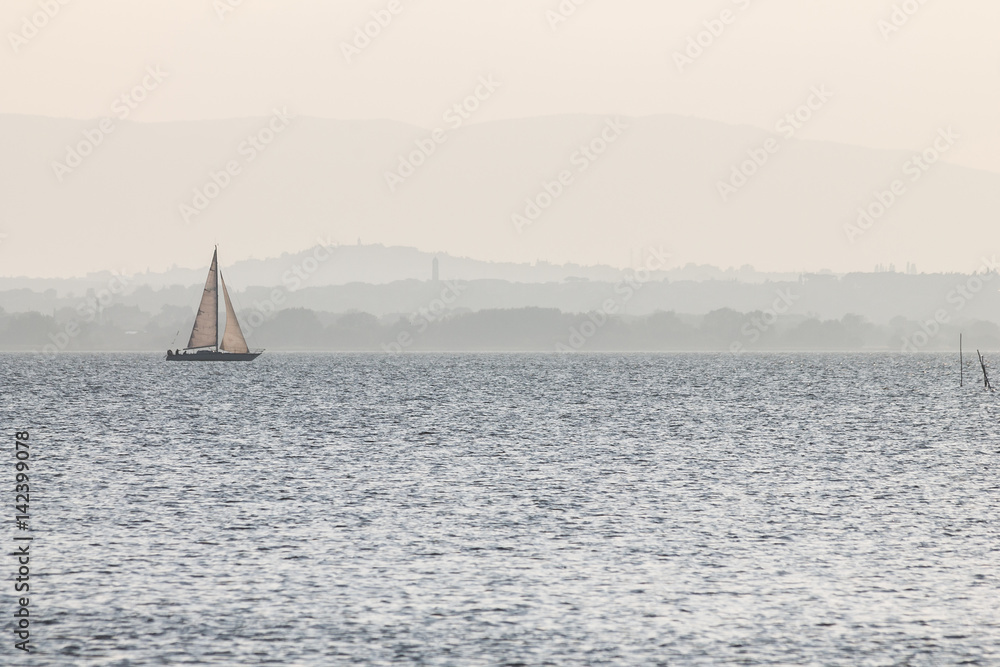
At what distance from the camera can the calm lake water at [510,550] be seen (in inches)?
979

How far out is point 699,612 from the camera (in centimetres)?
2753

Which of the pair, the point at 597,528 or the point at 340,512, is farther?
the point at 340,512

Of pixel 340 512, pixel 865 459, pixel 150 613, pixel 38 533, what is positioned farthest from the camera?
pixel 865 459

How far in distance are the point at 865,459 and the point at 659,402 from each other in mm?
73594

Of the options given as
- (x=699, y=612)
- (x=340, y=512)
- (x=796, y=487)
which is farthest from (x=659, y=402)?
(x=699, y=612)

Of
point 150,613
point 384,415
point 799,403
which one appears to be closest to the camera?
point 150,613

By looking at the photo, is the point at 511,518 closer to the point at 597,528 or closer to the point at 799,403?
the point at 597,528

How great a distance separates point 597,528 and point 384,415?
72202 millimetres

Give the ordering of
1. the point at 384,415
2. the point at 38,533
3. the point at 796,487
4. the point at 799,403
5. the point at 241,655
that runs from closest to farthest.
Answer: the point at 241,655 < the point at 38,533 < the point at 796,487 < the point at 384,415 < the point at 799,403

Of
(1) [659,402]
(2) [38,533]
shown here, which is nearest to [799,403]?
(1) [659,402]

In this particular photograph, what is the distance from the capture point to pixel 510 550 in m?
35.8

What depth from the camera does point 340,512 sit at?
44469mm

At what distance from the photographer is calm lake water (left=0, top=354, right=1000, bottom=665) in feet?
81.6

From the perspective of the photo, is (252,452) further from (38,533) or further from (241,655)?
(241,655)
